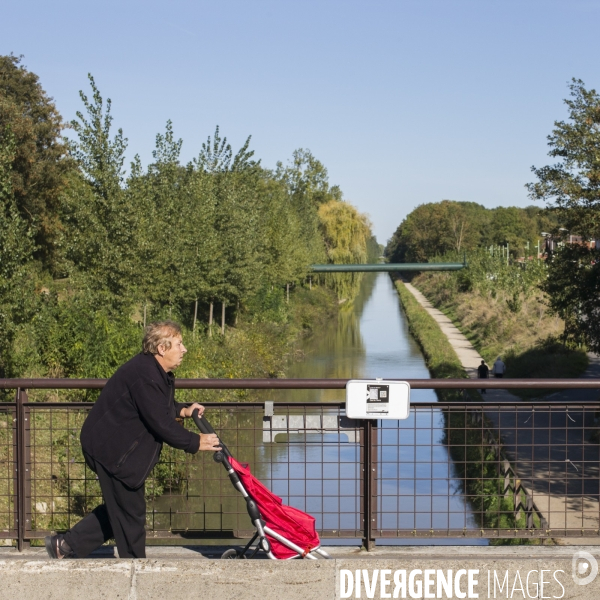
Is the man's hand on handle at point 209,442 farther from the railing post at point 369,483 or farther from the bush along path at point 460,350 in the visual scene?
the bush along path at point 460,350

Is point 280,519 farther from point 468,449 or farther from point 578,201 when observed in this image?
point 578,201

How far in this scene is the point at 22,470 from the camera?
18.8 feet

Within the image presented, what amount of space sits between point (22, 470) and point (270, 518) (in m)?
1.75

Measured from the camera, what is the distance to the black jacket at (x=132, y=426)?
15.8 ft

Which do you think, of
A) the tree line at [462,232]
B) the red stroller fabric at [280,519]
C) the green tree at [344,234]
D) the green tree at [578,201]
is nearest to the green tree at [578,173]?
the green tree at [578,201]

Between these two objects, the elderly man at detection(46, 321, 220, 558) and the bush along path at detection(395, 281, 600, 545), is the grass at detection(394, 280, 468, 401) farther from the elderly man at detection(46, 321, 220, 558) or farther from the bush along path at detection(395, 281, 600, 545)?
the elderly man at detection(46, 321, 220, 558)

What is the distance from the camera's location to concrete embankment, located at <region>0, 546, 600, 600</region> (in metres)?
4.95

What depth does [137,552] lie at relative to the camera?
505cm

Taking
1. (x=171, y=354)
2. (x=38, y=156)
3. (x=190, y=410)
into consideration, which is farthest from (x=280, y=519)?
(x=38, y=156)

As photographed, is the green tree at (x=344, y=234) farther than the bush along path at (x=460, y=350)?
Yes

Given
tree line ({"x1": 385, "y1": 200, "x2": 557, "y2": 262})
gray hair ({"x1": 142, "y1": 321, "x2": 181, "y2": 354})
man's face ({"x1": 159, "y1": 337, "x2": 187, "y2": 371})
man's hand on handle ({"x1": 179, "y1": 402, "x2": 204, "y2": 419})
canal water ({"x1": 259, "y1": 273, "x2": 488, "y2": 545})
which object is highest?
tree line ({"x1": 385, "y1": 200, "x2": 557, "y2": 262})

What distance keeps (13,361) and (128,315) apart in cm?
390

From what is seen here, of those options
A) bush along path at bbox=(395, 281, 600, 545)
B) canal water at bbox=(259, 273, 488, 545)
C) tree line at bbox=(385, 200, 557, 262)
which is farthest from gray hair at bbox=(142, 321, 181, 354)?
tree line at bbox=(385, 200, 557, 262)

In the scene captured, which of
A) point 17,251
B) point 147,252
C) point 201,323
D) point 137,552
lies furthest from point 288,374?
point 137,552
